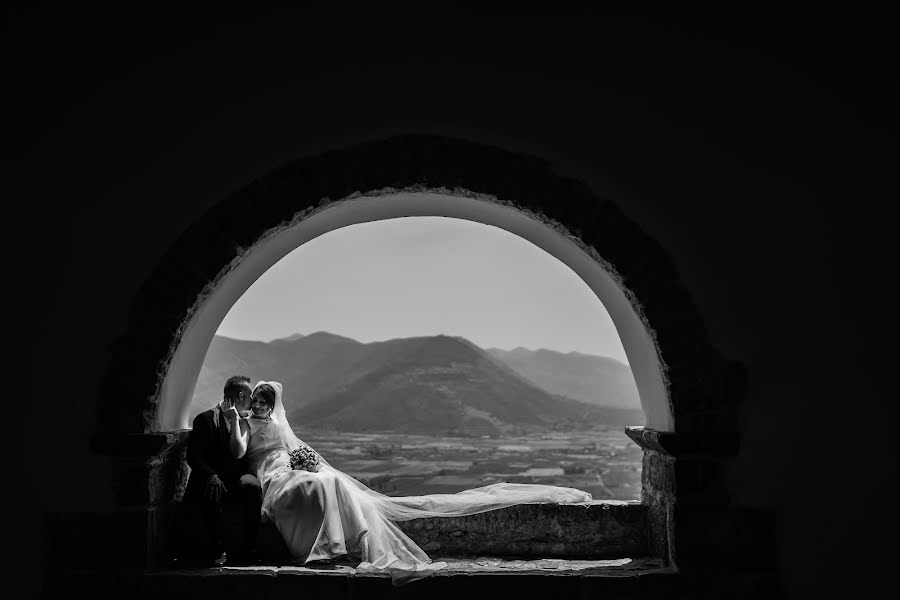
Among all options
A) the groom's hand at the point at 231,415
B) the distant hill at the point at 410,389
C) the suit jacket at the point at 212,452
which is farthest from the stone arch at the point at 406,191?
the distant hill at the point at 410,389

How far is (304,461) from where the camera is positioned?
13.4 ft

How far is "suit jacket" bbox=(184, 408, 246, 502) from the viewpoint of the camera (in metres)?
3.67

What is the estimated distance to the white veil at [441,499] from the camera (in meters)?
4.20

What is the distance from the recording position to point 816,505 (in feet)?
11.1

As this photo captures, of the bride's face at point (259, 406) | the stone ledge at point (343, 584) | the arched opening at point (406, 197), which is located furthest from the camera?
the bride's face at point (259, 406)

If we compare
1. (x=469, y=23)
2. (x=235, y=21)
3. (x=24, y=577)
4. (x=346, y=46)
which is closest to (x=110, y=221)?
(x=235, y=21)

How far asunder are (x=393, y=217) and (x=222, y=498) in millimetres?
1910

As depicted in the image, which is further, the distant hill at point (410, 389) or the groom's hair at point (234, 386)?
the distant hill at point (410, 389)

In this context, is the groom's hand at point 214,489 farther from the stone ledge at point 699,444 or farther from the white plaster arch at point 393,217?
the stone ledge at point 699,444

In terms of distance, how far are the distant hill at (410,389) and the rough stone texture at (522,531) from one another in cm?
240

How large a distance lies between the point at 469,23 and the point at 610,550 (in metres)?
3.10

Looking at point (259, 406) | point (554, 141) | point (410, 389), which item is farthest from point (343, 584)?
point (410, 389)

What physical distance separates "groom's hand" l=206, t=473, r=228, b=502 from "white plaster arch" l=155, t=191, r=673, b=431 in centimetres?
37

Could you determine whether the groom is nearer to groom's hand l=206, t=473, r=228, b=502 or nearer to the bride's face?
groom's hand l=206, t=473, r=228, b=502
